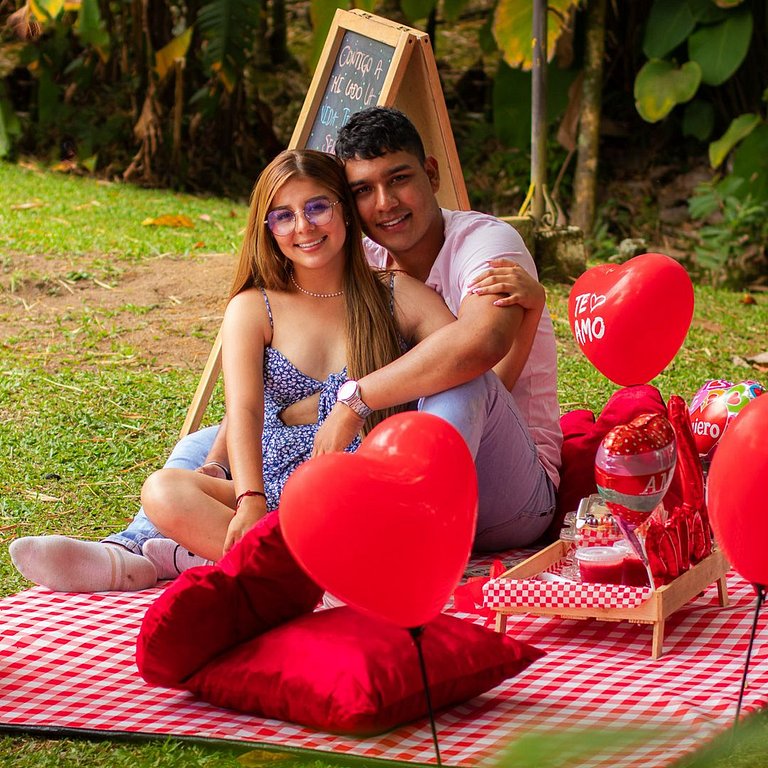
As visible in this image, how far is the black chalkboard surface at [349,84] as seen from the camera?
345 centimetres

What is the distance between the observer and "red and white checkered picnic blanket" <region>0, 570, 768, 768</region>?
189cm

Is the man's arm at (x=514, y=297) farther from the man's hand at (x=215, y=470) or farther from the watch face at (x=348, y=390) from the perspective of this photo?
the man's hand at (x=215, y=470)

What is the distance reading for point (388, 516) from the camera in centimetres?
149

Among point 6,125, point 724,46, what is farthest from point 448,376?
point 6,125

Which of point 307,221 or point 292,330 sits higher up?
point 307,221

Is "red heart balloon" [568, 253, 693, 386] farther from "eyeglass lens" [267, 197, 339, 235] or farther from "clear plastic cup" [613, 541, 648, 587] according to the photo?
"eyeglass lens" [267, 197, 339, 235]

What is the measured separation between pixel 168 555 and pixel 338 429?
1.69 feet

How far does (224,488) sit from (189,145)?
497cm

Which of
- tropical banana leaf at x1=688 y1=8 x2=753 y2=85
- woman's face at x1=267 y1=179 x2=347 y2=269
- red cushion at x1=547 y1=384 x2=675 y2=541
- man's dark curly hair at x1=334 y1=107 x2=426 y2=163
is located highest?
tropical banana leaf at x1=688 y1=8 x2=753 y2=85

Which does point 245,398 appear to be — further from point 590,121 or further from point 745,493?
point 590,121

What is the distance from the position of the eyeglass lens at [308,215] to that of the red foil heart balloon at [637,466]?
836 mm

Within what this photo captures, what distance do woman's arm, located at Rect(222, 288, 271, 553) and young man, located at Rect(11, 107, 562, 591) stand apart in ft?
0.50

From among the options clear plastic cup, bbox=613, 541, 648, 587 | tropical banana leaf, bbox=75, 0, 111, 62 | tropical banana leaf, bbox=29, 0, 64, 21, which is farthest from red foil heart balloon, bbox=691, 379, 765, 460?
tropical banana leaf, bbox=75, 0, 111, 62

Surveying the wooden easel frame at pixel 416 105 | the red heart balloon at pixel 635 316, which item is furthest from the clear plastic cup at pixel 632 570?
the wooden easel frame at pixel 416 105
